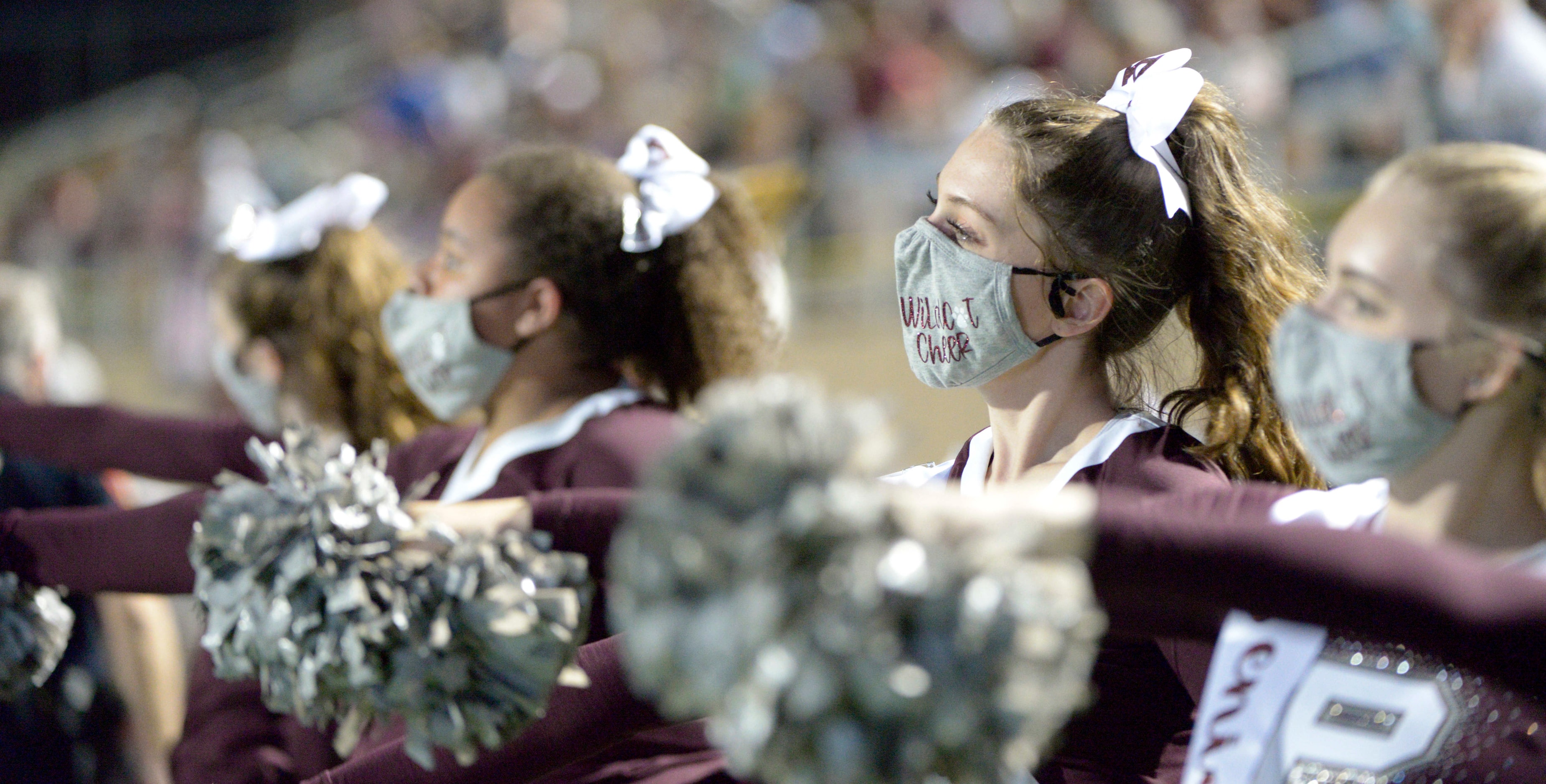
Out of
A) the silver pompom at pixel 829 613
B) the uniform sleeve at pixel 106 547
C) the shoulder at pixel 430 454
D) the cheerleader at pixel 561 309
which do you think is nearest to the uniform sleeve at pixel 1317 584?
the silver pompom at pixel 829 613

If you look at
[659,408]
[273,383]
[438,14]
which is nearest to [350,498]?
[659,408]

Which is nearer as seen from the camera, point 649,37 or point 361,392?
point 361,392

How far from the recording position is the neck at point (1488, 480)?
4.55ft

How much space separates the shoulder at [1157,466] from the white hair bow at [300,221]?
6.39 feet

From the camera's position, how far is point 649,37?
8039 millimetres

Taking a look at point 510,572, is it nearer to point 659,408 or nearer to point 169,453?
point 659,408

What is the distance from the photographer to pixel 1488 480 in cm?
142

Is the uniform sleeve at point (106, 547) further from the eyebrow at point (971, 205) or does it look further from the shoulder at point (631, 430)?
the eyebrow at point (971, 205)

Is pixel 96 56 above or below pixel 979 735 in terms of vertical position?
above

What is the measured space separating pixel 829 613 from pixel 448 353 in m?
1.53

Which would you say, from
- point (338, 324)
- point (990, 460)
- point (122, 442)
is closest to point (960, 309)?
point (990, 460)

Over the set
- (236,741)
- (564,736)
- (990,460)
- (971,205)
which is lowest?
(236,741)

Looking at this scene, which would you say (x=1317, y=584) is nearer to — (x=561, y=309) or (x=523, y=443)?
(x=523, y=443)

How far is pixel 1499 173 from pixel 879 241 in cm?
492
